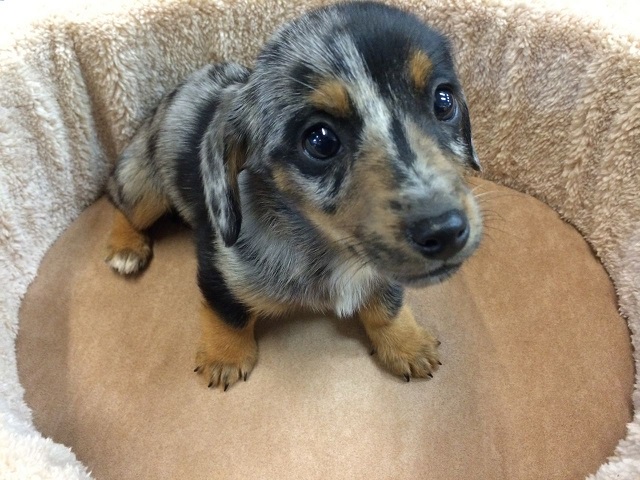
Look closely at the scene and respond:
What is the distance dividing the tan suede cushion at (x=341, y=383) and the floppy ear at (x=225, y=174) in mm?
786

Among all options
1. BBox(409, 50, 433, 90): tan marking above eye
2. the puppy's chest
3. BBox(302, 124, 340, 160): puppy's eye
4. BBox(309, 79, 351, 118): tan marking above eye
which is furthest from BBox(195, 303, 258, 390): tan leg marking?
BBox(409, 50, 433, 90): tan marking above eye

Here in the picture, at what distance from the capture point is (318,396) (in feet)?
7.28

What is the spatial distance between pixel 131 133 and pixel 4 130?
1.90ft

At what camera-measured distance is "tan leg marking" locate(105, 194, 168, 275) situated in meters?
2.57

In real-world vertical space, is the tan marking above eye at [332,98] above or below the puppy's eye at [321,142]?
above

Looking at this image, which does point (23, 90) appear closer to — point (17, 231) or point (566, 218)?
point (17, 231)

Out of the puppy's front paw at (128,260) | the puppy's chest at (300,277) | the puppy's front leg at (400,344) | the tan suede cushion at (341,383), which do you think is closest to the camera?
the puppy's chest at (300,277)

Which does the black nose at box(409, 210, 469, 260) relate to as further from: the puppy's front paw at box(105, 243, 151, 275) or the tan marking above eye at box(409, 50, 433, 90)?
the puppy's front paw at box(105, 243, 151, 275)

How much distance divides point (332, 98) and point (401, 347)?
1.13 meters

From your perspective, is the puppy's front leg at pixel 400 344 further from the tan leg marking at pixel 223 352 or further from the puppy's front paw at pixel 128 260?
the puppy's front paw at pixel 128 260

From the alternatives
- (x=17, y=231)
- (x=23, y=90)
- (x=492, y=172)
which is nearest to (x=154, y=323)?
(x=17, y=231)

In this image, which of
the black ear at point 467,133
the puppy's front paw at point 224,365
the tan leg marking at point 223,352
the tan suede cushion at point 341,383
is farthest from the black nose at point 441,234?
the puppy's front paw at point 224,365

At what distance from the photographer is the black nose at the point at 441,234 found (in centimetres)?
129

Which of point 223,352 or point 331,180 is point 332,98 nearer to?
point 331,180
